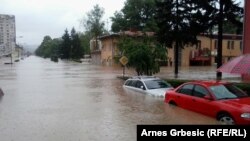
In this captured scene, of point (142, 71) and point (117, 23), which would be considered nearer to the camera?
point (142, 71)

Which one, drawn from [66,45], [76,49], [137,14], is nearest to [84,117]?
[137,14]

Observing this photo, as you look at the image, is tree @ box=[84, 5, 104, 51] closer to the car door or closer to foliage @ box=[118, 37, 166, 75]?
foliage @ box=[118, 37, 166, 75]

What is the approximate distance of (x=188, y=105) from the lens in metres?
15.5

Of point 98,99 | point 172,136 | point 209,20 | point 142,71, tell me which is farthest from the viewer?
point 142,71

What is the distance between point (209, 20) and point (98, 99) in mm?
12830

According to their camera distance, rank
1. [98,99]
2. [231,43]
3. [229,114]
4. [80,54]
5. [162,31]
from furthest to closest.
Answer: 1. [80,54]
2. [231,43]
3. [162,31]
4. [98,99]
5. [229,114]

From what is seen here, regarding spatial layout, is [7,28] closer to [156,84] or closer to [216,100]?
[156,84]

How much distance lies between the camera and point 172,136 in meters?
6.57

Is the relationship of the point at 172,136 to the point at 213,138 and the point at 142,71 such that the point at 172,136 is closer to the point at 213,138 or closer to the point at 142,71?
the point at 213,138

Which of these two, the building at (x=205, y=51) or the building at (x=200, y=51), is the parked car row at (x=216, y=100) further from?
the building at (x=205, y=51)

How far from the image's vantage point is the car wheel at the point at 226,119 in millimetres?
12455

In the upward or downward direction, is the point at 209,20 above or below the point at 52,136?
above

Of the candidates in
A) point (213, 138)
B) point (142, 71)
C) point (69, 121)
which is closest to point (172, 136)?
point (213, 138)

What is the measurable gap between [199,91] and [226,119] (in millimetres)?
2266
